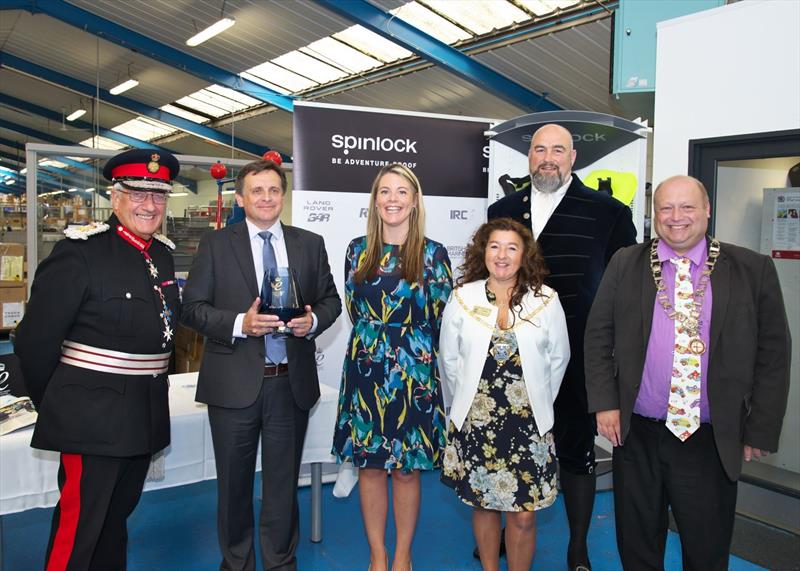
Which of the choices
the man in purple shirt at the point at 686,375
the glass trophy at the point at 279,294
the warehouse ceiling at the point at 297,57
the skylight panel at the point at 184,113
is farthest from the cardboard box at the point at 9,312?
the skylight panel at the point at 184,113

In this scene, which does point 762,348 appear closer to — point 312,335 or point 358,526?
point 312,335

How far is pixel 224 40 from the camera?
10156 millimetres

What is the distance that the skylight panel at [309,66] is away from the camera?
10641 mm

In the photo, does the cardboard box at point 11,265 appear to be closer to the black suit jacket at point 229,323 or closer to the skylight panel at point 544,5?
the black suit jacket at point 229,323

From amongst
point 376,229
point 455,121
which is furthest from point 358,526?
point 455,121

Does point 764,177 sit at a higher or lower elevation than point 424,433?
higher

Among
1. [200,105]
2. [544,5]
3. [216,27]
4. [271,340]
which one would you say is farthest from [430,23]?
[200,105]

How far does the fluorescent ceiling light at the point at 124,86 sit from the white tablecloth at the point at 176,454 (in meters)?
10.4

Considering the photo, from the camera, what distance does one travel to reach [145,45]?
34.2ft

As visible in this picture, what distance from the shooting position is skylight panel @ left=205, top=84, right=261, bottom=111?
42.6 ft

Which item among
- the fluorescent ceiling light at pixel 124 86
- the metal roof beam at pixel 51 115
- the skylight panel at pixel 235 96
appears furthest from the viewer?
the metal roof beam at pixel 51 115

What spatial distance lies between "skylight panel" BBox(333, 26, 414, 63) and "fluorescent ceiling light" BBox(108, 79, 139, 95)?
15.3ft

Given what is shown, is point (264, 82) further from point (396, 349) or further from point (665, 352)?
point (665, 352)

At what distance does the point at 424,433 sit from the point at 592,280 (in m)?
0.92
